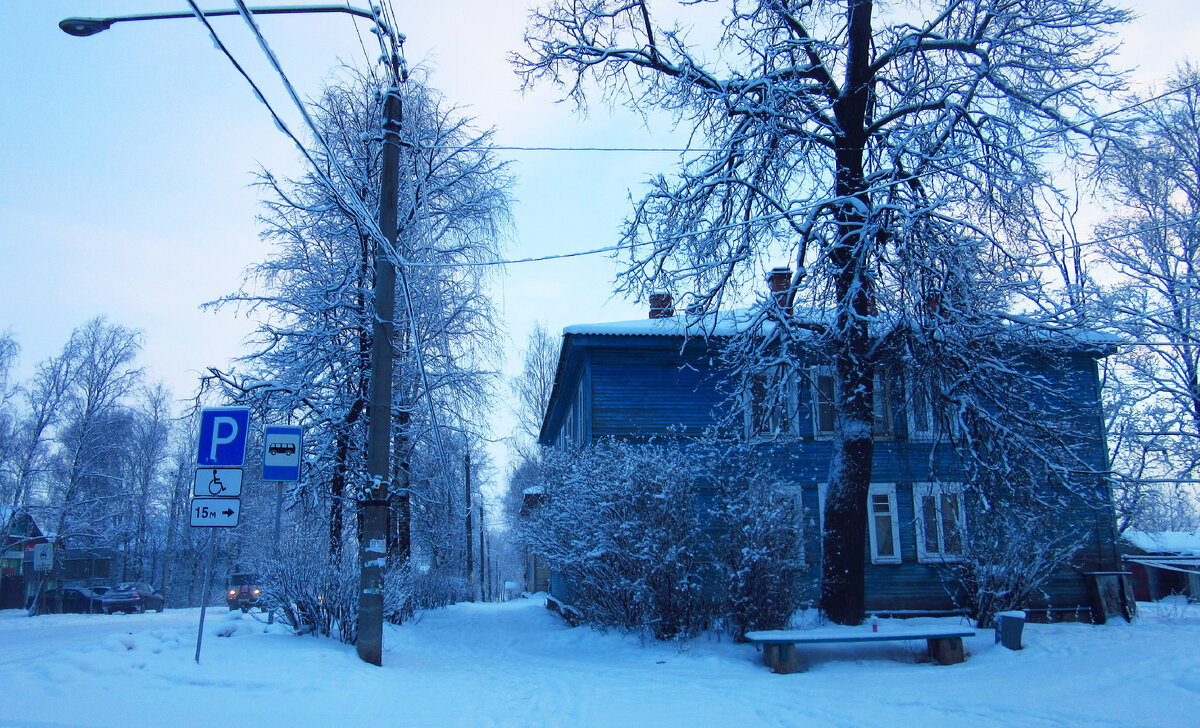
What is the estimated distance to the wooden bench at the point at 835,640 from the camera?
32.7 feet

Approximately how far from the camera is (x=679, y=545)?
1210cm

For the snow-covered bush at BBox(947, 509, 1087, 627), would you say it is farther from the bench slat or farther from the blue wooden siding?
the bench slat

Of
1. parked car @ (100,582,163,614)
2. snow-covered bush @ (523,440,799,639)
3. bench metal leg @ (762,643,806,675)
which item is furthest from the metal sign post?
parked car @ (100,582,163,614)

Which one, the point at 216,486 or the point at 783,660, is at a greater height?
the point at 216,486

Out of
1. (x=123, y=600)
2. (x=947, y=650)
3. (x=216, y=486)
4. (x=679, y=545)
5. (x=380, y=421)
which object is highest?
(x=380, y=421)

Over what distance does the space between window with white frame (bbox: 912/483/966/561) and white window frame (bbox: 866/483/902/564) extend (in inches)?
17.5

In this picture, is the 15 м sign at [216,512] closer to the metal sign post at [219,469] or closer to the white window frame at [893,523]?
the metal sign post at [219,469]

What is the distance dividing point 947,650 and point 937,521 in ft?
24.7

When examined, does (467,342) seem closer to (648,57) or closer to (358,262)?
(358,262)

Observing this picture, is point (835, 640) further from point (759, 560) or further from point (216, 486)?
point (216, 486)

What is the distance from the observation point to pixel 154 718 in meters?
5.73

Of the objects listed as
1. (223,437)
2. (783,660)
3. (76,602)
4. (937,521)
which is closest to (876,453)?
(937,521)

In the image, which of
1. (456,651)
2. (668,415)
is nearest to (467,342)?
(668,415)

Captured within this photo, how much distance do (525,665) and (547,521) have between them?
12.7 ft
